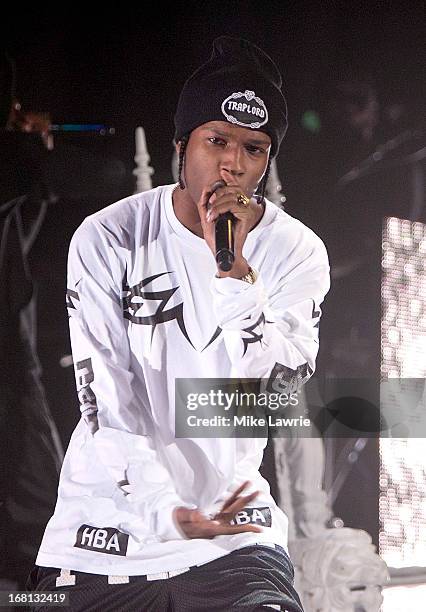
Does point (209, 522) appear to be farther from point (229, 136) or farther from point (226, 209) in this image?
point (229, 136)

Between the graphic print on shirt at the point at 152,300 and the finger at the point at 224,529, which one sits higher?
the graphic print on shirt at the point at 152,300

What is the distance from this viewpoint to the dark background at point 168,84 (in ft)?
8.61

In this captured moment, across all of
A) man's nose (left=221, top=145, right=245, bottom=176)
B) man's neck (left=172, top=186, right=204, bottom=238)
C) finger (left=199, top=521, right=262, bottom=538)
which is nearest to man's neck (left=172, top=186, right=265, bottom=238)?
man's neck (left=172, top=186, right=204, bottom=238)

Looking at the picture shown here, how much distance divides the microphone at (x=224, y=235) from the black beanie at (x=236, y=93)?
216 millimetres

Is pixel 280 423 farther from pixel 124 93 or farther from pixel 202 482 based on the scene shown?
pixel 124 93

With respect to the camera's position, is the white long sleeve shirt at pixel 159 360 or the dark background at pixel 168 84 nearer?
the white long sleeve shirt at pixel 159 360

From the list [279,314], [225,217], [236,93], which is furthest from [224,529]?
[236,93]

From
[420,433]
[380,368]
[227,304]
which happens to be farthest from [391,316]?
[227,304]

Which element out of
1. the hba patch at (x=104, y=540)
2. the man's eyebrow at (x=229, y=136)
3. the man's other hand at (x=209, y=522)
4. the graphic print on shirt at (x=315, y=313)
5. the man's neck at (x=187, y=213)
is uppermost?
the man's eyebrow at (x=229, y=136)

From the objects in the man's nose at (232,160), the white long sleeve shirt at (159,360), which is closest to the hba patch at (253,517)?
the white long sleeve shirt at (159,360)

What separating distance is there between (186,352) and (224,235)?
38 centimetres

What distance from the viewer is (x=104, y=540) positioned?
247 centimetres

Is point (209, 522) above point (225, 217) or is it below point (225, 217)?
below

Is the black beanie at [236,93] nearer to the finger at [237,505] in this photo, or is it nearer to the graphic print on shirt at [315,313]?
the graphic print on shirt at [315,313]
